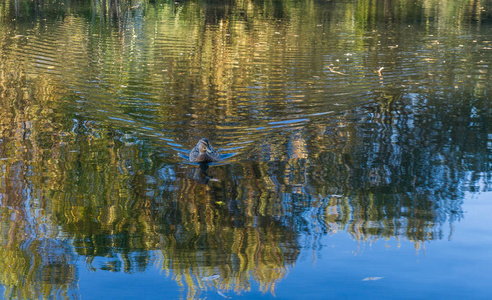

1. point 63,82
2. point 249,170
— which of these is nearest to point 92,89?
point 63,82

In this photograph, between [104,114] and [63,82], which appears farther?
[63,82]

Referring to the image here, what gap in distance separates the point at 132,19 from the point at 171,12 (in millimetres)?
3546

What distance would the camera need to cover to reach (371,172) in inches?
345

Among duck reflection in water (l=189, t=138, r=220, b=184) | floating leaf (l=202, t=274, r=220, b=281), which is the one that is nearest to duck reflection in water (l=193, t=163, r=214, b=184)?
duck reflection in water (l=189, t=138, r=220, b=184)

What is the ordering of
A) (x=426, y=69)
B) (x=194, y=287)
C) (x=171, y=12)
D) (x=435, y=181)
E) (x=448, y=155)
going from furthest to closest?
(x=171, y=12) → (x=426, y=69) → (x=448, y=155) → (x=435, y=181) → (x=194, y=287)

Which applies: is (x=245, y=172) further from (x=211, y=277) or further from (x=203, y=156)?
(x=211, y=277)

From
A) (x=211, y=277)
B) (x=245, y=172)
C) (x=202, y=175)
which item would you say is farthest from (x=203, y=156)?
(x=211, y=277)

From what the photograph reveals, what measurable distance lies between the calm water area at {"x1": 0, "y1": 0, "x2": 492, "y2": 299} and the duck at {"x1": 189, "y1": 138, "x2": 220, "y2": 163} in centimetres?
15

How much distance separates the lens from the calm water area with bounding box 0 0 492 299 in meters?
5.88

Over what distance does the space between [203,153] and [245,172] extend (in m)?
0.65

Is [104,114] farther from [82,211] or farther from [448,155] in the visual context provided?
[448,155]

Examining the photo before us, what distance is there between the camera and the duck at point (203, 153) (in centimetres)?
876

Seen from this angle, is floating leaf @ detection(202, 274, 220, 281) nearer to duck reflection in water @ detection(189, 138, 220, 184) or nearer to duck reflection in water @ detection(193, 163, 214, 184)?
duck reflection in water @ detection(193, 163, 214, 184)

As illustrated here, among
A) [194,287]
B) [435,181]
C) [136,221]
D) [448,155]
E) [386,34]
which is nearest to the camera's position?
[194,287]
